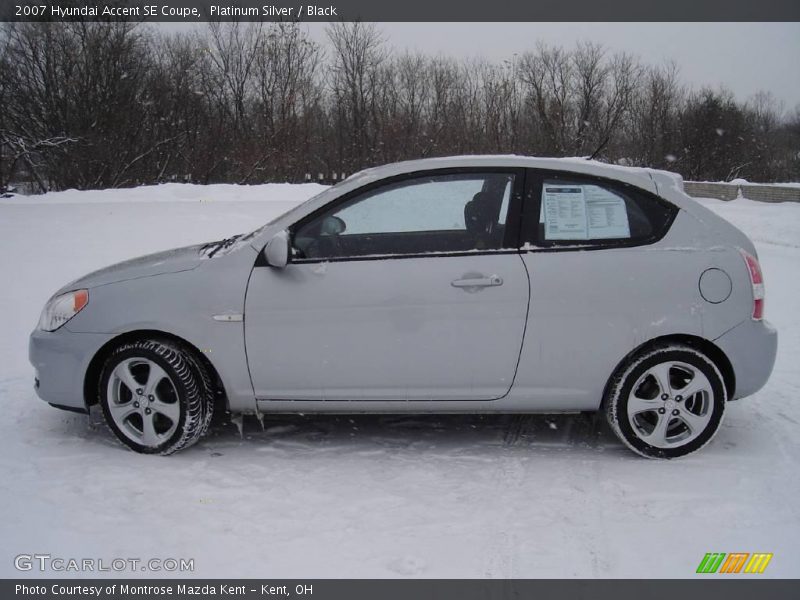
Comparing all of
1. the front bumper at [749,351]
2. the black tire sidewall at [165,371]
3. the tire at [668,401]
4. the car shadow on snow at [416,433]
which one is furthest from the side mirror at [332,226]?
the front bumper at [749,351]

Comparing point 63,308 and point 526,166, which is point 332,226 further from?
point 63,308

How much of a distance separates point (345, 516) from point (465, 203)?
187 cm

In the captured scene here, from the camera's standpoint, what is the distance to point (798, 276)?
10.6 metres

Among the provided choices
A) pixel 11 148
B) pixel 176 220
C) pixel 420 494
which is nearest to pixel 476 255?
pixel 420 494

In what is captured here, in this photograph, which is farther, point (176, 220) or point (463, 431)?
point (176, 220)

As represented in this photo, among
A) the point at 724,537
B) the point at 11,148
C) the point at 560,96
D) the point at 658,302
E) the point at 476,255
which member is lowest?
the point at 724,537

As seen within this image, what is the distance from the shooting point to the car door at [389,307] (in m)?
3.87

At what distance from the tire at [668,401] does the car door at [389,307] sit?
0.66 metres

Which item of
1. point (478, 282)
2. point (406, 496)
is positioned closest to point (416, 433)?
point (406, 496)

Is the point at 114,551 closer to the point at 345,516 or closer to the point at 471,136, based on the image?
the point at 345,516

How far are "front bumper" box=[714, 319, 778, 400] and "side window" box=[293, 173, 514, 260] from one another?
4.48ft

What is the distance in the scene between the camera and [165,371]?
402 cm

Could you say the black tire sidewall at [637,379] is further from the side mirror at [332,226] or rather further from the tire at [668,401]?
the side mirror at [332,226]

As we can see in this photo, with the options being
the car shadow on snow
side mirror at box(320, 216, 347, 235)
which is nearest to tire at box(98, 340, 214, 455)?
the car shadow on snow
